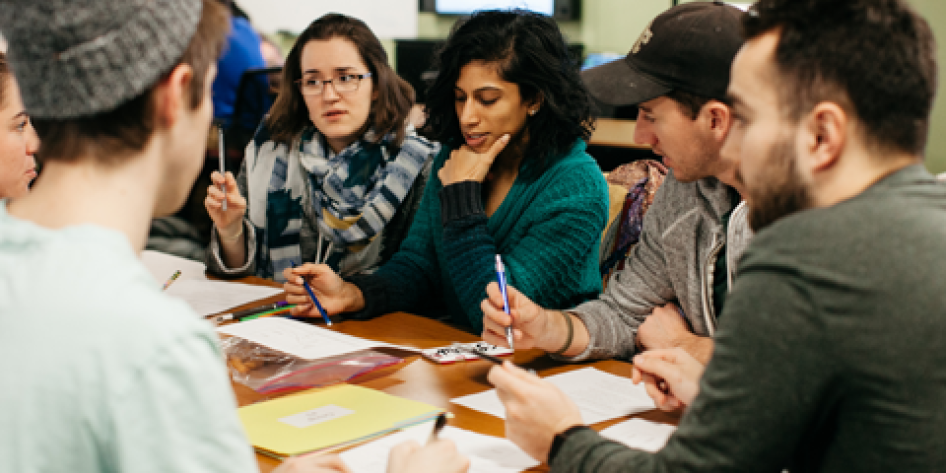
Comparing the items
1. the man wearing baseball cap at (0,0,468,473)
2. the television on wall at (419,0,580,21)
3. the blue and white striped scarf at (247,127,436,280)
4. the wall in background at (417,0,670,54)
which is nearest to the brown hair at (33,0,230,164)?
the man wearing baseball cap at (0,0,468,473)

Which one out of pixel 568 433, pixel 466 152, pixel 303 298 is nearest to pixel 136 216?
pixel 568 433

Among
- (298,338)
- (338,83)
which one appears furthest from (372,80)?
(298,338)

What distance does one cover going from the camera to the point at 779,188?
33.6 inches

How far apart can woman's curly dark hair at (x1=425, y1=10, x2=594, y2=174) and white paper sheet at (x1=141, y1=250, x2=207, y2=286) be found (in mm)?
962

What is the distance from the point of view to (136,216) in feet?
2.57

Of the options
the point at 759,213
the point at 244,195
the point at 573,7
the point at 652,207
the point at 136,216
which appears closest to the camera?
the point at 136,216

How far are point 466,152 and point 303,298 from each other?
555 millimetres

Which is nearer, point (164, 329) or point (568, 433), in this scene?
point (164, 329)

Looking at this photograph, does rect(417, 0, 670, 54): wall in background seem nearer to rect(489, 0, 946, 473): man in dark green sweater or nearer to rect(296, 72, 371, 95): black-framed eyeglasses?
rect(296, 72, 371, 95): black-framed eyeglasses

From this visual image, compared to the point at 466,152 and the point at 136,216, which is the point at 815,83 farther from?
the point at 466,152

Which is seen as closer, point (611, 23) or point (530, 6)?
point (530, 6)

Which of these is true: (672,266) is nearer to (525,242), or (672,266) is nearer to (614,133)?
(525,242)

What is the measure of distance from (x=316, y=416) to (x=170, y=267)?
1.31m

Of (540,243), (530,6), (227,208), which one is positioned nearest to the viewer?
(540,243)
